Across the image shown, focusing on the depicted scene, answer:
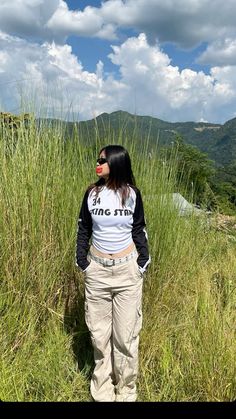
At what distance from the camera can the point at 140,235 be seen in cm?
254

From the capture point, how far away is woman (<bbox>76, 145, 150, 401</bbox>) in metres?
2.43

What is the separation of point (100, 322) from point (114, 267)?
0.38 m

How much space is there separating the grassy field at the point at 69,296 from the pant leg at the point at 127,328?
0.14 m

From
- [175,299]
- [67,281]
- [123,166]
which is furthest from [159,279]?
[123,166]

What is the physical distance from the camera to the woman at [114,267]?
243 centimetres

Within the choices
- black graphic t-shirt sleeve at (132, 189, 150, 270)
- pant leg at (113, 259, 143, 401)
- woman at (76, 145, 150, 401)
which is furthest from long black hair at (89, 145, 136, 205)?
pant leg at (113, 259, 143, 401)

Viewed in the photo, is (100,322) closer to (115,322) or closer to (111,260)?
(115,322)

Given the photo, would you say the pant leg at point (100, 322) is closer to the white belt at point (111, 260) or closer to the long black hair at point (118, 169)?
the white belt at point (111, 260)

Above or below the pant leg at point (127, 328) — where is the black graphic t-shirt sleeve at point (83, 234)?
above

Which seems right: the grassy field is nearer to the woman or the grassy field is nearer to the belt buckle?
the woman

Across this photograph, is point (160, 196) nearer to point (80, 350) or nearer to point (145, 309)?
point (145, 309)

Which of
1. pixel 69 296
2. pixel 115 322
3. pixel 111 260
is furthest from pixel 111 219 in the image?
pixel 69 296

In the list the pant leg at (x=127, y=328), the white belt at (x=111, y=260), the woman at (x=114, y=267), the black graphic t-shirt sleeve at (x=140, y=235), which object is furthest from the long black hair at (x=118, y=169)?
the pant leg at (x=127, y=328)

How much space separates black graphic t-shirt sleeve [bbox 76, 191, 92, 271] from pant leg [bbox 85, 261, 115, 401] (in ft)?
0.26
